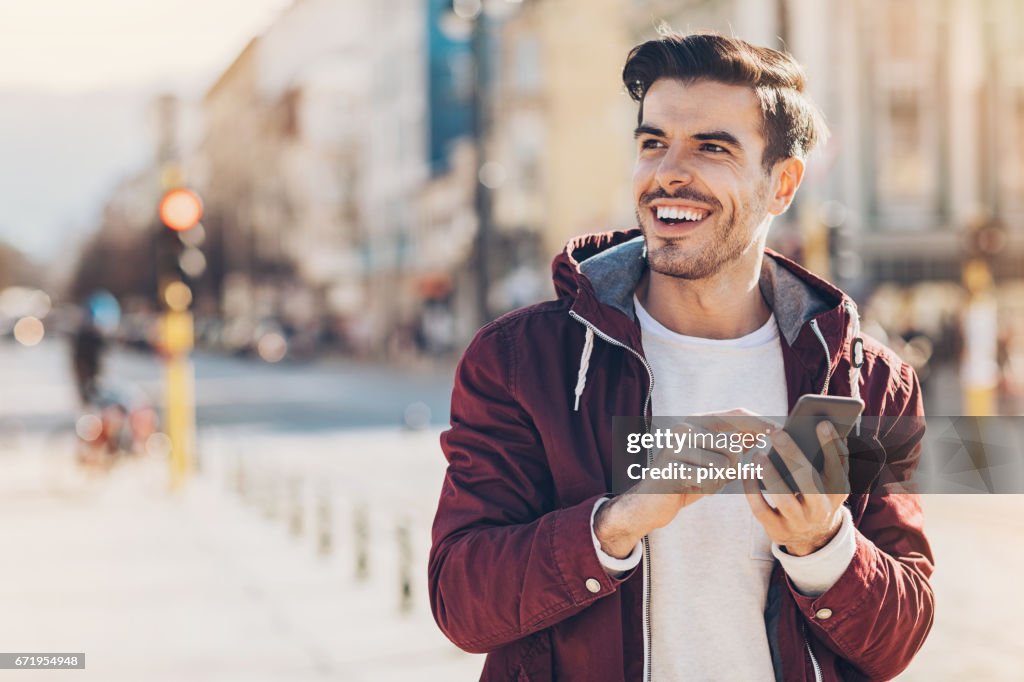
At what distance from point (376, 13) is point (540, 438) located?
189 ft

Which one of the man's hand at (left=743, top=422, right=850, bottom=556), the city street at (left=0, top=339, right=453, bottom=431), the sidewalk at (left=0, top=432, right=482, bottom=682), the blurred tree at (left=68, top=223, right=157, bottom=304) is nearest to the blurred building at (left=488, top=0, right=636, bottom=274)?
the city street at (left=0, top=339, right=453, bottom=431)

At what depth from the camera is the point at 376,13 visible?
2279 inches

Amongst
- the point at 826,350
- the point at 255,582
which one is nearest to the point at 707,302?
the point at 826,350

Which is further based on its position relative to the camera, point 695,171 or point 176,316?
point 176,316

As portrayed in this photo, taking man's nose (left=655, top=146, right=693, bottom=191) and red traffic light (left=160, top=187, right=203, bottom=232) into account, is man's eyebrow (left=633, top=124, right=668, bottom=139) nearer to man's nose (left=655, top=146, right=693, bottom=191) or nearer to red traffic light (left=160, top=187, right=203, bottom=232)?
man's nose (left=655, top=146, right=693, bottom=191)

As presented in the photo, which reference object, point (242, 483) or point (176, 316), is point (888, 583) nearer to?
point (242, 483)

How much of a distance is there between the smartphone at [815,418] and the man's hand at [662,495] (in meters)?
0.04

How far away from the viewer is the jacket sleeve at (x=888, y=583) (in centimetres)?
207

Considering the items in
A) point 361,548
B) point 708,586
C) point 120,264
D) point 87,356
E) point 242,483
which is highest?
point 120,264

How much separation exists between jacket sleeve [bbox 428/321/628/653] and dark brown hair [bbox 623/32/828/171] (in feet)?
1.64

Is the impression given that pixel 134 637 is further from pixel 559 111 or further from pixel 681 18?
pixel 559 111

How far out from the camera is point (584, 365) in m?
2.20

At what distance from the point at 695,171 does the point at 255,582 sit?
680cm

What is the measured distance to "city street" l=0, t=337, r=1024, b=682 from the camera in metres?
6.53
